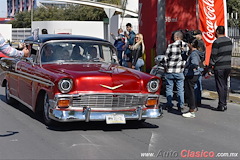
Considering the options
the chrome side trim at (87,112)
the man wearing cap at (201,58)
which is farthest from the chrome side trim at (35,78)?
the man wearing cap at (201,58)

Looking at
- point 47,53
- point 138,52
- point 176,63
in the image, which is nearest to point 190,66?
point 176,63

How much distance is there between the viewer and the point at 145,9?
1750 centimetres

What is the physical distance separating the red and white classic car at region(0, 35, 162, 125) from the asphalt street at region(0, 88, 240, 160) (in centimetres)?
30

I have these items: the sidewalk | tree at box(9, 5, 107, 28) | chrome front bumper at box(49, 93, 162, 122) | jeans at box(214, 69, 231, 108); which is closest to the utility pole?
the sidewalk

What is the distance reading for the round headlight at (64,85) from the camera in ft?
26.4

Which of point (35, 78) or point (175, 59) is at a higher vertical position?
point (175, 59)

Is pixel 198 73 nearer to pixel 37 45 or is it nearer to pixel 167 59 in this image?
pixel 167 59

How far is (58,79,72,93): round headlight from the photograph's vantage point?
805 cm

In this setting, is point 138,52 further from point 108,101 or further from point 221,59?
point 108,101

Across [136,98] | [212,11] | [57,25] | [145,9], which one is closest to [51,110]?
[136,98]

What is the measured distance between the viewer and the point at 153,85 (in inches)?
341

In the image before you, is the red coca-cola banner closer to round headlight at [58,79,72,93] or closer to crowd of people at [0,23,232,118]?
crowd of people at [0,23,232,118]

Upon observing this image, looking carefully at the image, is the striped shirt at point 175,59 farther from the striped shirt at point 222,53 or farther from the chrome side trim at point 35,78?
the chrome side trim at point 35,78

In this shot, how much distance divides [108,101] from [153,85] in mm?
904
